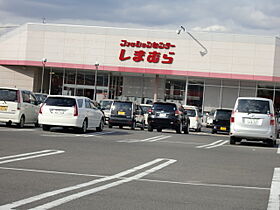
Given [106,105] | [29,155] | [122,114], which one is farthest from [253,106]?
[106,105]

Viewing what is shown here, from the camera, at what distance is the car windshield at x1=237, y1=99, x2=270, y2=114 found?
72.3 feet

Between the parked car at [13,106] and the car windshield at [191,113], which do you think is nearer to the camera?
the parked car at [13,106]

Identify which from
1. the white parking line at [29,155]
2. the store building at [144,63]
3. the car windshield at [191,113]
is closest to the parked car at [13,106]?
the white parking line at [29,155]

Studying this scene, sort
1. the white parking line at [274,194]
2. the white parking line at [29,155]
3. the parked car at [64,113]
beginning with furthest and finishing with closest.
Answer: the parked car at [64,113] → the white parking line at [29,155] → the white parking line at [274,194]

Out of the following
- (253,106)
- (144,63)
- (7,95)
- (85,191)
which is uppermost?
(144,63)

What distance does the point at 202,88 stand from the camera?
183 feet

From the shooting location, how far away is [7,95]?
24.3 m

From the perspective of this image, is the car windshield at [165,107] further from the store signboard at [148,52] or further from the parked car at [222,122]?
the store signboard at [148,52]

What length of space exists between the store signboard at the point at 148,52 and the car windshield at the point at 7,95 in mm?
30475

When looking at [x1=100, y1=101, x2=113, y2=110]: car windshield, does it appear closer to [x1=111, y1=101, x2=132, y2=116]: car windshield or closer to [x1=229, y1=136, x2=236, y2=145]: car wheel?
[x1=111, y1=101, x2=132, y2=116]: car windshield

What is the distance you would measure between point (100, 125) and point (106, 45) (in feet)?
94.7

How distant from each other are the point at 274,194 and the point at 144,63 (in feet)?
147

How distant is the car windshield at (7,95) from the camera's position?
24.2 m

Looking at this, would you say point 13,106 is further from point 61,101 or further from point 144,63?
point 144,63
